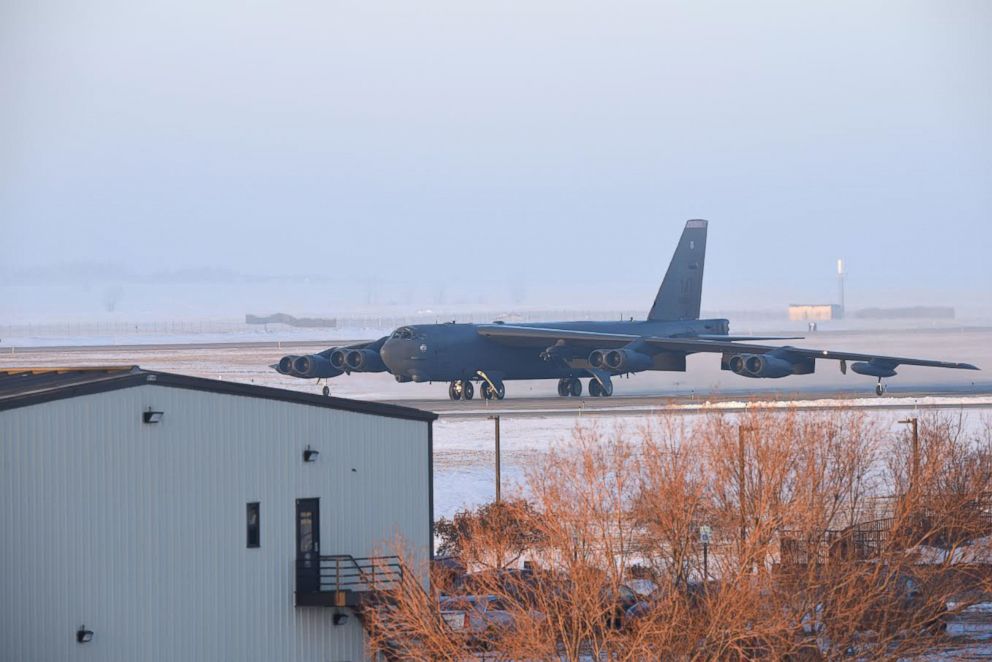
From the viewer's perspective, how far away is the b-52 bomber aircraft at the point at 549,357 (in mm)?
55438

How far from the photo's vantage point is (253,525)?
23.1m

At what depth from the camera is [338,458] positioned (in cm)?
2441

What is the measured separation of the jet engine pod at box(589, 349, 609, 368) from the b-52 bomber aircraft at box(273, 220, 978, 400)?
0.04 m

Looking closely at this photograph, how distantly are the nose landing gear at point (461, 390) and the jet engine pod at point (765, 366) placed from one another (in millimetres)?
11340

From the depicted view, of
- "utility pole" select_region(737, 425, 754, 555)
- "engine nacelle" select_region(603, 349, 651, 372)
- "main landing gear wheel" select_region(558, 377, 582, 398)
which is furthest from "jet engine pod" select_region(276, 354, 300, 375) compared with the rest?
"utility pole" select_region(737, 425, 754, 555)

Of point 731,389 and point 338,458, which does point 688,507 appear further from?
point 731,389

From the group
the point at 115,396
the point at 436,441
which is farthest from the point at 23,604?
the point at 436,441

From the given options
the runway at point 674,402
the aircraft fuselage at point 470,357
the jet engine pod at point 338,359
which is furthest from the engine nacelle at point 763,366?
the jet engine pod at point 338,359

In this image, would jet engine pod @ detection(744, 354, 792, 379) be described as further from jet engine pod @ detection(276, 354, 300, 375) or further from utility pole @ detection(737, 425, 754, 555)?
utility pole @ detection(737, 425, 754, 555)

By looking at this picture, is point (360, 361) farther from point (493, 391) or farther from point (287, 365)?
point (493, 391)

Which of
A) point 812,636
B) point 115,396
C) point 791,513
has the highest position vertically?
point 115,396

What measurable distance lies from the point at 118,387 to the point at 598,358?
3819 centimetres

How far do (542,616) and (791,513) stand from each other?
371cm

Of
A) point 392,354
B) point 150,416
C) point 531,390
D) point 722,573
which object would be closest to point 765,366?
point 392,354
